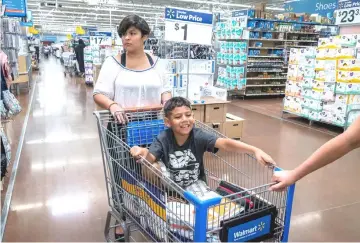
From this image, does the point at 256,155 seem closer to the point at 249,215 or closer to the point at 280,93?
the point at 249,215

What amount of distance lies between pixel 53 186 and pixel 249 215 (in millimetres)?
2722

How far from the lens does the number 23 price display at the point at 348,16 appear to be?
6578 millimetres

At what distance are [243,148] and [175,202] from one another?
19.7 inches

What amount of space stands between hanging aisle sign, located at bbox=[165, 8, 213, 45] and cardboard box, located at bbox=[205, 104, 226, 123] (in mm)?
1137

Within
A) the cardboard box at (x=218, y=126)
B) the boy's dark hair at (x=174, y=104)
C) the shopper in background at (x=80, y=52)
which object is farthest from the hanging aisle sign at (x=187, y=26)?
the shopper in background at (x=80, y=52)

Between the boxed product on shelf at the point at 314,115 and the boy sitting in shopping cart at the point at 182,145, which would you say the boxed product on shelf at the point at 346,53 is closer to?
the boxed product on shelf at the point at 314,115

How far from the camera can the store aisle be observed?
9.04 ft

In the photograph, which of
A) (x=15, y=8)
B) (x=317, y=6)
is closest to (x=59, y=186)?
(x=15, y=8)

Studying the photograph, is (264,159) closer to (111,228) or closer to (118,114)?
(118,114)

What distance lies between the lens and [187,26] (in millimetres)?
4461

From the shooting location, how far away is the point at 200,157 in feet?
6.98

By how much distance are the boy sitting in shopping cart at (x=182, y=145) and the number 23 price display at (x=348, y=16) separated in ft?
19.9

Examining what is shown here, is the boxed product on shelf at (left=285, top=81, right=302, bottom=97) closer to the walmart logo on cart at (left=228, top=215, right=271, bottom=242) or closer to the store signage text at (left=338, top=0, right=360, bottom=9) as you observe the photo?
the store signage text at (left=338, top=0, right=360, bottom=9)

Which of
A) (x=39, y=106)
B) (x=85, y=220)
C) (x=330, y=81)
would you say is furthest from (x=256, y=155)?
(x=39, y=106)
